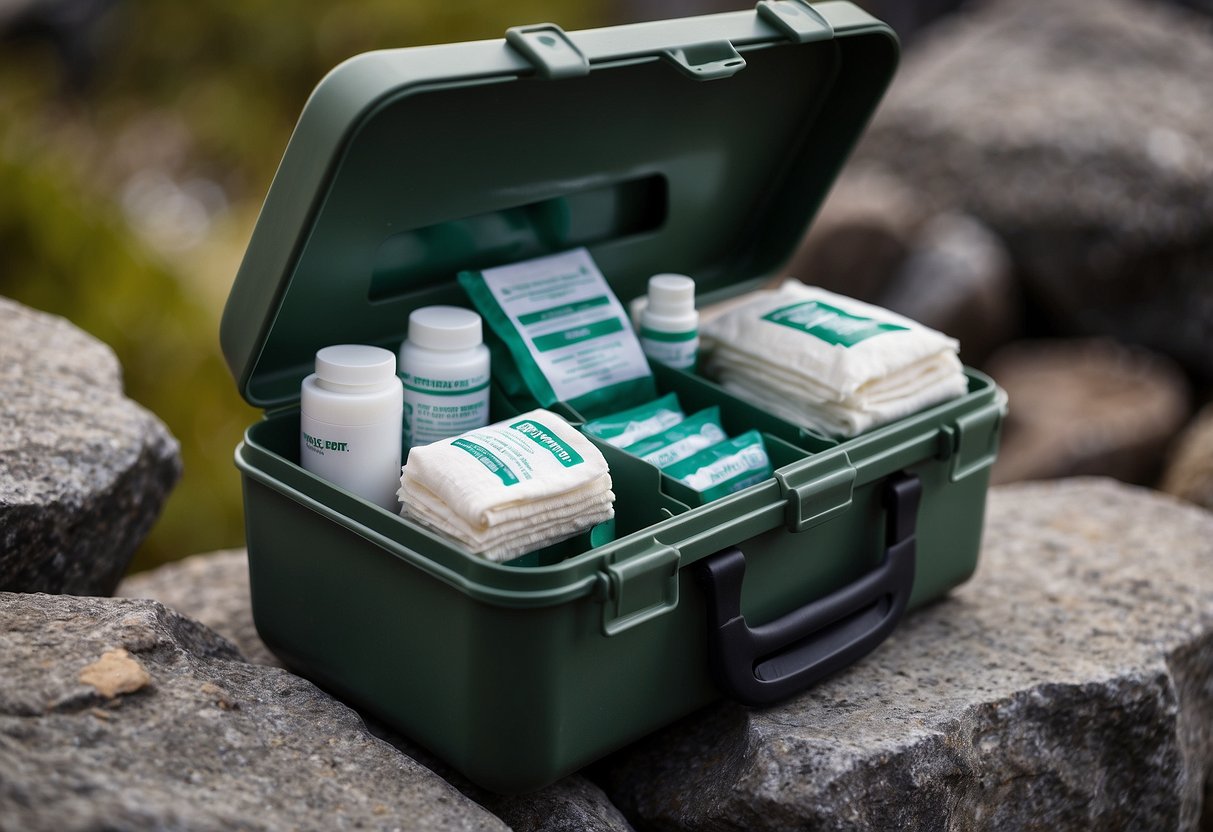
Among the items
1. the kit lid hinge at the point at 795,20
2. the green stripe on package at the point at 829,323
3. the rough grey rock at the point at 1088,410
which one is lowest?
the rough grey rock at the point at 1088,410

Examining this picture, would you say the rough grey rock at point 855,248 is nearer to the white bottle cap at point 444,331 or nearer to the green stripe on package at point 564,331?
the green stripe on package at point 564,331

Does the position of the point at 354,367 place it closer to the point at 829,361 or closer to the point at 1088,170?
the point at 829,361

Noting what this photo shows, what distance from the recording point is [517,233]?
1802 millimetres

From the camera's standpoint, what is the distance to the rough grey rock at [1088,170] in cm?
349

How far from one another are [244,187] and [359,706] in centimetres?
405

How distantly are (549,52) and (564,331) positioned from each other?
449 mm

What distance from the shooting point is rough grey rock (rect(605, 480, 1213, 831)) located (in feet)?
4.93

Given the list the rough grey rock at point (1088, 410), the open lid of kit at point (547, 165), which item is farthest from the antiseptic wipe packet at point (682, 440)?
the rough grey rock at point (1088, 410)

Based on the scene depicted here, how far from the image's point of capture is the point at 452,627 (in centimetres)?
133

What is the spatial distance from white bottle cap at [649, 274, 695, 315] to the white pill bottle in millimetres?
463

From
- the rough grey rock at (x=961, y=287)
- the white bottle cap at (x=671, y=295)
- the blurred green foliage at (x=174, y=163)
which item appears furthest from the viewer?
the rough grey rock at (x=961, y=287)

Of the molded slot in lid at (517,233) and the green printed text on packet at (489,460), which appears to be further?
the molded slot in lid at (517,233)

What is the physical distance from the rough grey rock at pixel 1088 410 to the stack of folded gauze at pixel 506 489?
1998 mm

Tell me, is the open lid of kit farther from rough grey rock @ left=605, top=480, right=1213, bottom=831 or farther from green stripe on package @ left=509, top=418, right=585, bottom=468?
rough grey rock @ left=605, top=480, right=1213, bottom=831
